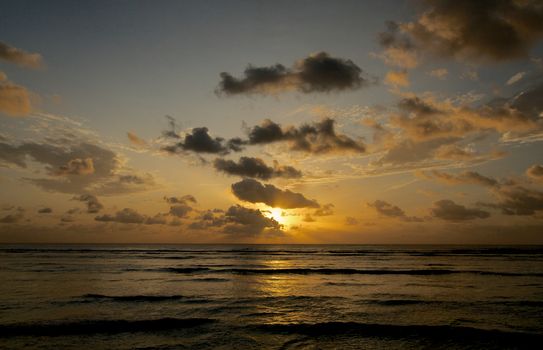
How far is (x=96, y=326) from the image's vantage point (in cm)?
1631

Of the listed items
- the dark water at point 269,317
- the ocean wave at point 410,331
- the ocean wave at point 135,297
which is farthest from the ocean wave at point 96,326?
the ocean wave at point 135,297

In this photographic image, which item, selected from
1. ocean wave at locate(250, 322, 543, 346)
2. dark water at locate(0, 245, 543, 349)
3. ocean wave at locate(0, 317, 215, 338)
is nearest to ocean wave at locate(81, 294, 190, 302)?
dark water at locate(0, 245, 543, 349)

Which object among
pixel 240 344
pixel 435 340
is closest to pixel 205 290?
pixel 240 344

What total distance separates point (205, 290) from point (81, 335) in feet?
49.9

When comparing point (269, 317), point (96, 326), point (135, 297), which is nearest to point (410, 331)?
point (269, 317)

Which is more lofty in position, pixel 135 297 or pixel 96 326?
pixel 96 326

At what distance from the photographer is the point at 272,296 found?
1016 inches

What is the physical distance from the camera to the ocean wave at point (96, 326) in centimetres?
1505

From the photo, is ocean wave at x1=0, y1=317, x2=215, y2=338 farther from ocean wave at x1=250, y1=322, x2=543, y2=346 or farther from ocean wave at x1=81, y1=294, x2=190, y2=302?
ocean wave at x1=81, y1=294, x2=190, y2=302

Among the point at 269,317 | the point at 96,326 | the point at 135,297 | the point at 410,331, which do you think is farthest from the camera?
the point at 135,297

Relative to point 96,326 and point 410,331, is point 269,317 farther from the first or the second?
point 96,326

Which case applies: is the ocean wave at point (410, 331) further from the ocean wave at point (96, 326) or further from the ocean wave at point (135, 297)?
the ocean wave at point (135, 297)

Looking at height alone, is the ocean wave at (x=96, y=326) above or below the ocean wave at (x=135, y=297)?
above

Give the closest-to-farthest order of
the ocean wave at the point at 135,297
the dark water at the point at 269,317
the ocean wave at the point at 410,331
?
the dark water at the point at 269,317
the ocean wave at the point at 410,331
the ocean wave at the point at 135,297
